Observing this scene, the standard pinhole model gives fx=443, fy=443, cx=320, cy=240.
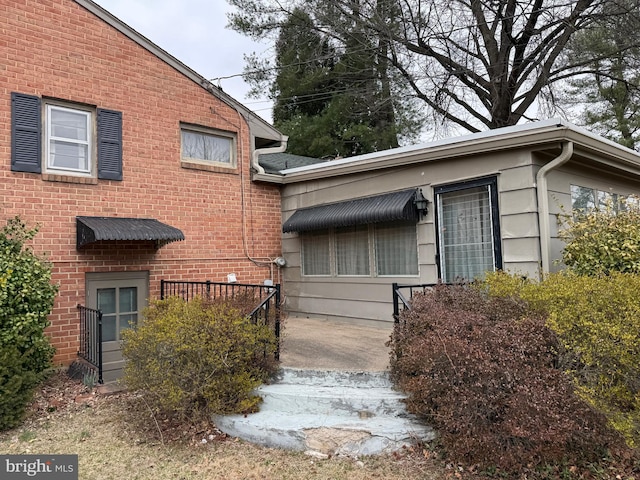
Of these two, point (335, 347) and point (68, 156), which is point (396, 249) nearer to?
point (335, 347)

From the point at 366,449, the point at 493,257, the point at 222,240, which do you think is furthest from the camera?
the point at 222,240

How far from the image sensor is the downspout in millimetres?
5312

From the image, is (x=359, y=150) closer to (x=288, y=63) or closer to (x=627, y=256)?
(x=288, y=63)

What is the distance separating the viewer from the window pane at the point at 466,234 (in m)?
5.88

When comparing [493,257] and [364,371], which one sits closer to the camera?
[364,371]

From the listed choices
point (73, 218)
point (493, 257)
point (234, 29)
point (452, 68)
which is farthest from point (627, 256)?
point (234, 29)

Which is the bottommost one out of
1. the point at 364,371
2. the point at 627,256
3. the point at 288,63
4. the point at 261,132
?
the point at 364,371

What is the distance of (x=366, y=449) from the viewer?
363 cm

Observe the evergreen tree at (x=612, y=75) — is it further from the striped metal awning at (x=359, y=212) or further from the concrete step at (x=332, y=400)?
the concrete step at (x=332, y=400)

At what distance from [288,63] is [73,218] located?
11.1 meters

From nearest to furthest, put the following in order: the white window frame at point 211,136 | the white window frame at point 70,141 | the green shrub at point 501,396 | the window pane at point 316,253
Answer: the green shrub at point 501,396 → the white window frame at point 70,141 → the white window frame at point 211,136 → the window pane at point 316,253

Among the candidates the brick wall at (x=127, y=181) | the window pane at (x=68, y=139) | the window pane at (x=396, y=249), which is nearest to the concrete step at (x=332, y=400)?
the window pane at (x=396, y=249)

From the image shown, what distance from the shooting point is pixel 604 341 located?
300 centimetres

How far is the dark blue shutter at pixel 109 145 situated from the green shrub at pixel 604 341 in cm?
592
